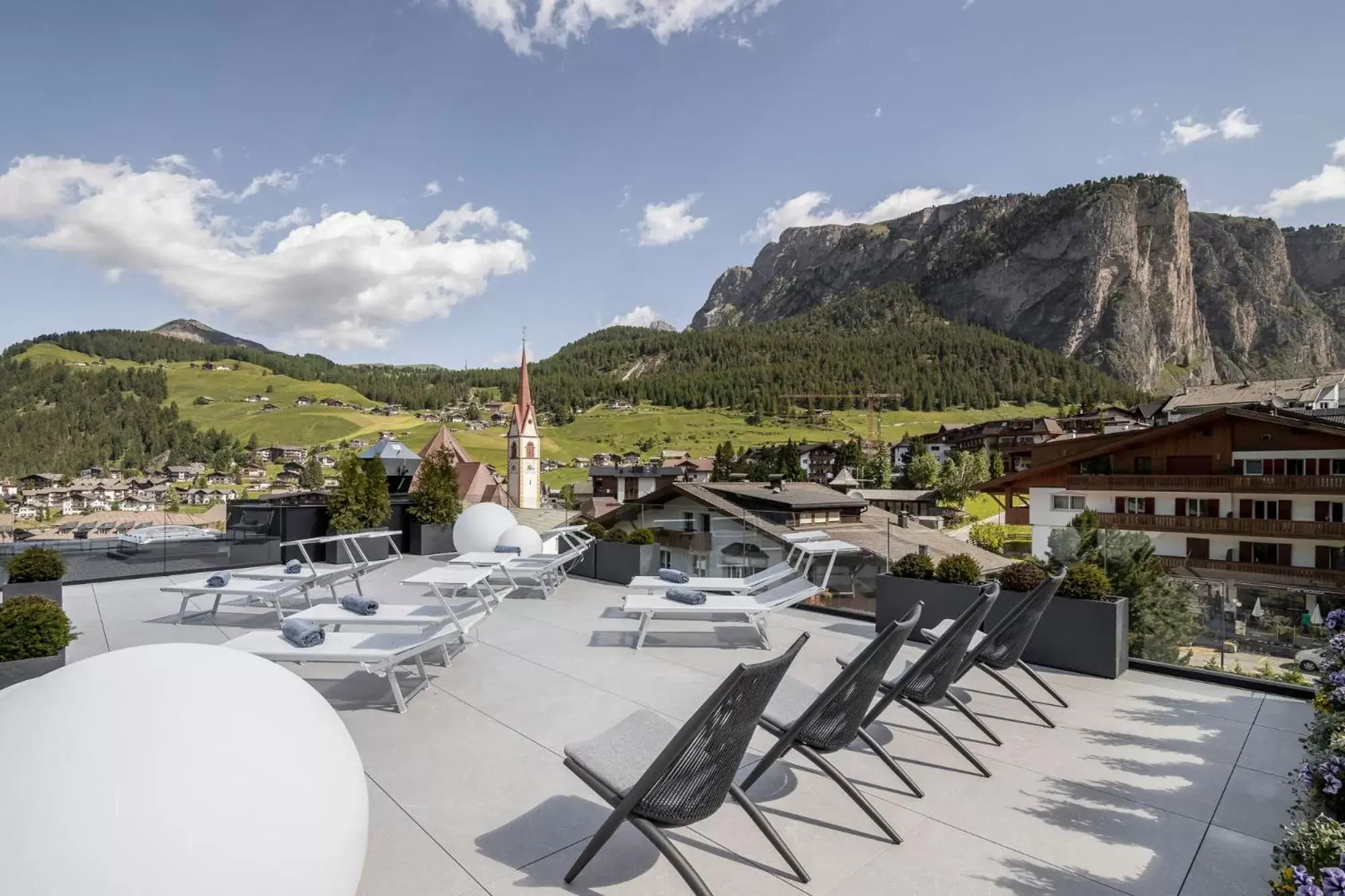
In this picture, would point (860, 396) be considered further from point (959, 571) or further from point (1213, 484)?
point (959, 571)

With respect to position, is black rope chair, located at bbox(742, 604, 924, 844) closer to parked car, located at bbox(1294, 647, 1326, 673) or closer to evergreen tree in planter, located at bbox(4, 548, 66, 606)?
parked car, located at bbox(1294, 647, 1326, 673)

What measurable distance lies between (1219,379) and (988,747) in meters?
160

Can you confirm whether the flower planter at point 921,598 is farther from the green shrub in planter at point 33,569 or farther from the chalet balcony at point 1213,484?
the chalet balcony at point 1213,484

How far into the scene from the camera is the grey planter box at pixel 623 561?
9523 mm

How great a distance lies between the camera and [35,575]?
7160 millimetres

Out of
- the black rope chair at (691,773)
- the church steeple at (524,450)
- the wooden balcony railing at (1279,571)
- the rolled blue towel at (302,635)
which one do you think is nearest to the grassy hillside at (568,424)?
the church steeple at (524,450)

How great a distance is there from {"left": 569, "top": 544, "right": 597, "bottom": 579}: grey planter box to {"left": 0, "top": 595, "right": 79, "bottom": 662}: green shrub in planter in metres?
6.14

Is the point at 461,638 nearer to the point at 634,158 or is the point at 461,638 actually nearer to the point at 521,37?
the point at 521,37

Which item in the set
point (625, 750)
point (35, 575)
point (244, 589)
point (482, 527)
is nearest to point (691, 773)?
point (625, 750)

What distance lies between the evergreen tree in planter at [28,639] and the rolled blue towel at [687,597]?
444cm

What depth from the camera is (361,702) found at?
15.3 feet

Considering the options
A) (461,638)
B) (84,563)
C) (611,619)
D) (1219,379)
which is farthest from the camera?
(1219,379)

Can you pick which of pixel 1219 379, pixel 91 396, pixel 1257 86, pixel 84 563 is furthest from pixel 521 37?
pixel 1219 379

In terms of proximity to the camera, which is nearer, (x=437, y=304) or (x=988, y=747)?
(x=988, y=747)
